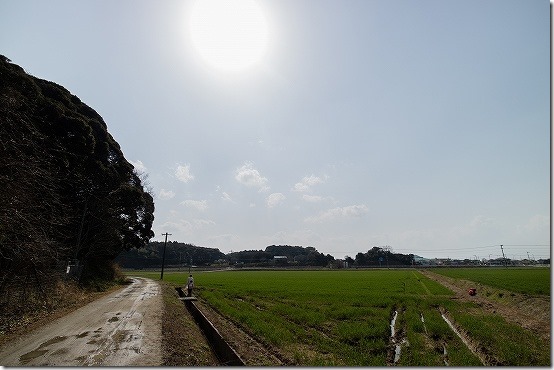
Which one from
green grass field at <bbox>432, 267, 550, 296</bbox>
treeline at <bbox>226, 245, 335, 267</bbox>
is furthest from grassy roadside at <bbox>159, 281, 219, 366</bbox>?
treeline at <bbox>226, 245, 335, 267</bbox>

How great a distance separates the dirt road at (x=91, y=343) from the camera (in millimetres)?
6980

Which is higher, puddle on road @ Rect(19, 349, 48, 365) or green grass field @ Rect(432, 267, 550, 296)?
green grass field @ Rect(432, 267, 550, 296)

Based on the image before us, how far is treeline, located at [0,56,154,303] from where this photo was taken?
7.80 metres

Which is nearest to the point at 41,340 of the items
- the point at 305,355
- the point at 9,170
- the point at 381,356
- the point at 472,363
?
the point at 9,170

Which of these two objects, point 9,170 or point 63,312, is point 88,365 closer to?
point 9,170

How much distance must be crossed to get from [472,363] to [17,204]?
37.7 feet

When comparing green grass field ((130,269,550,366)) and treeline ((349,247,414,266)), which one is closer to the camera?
green grass field ((130,269,550,366))

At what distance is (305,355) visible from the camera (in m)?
7.94

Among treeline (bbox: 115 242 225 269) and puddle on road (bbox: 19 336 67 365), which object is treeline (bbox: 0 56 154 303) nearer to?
puddle on road (bbox: 19 336 67 365)

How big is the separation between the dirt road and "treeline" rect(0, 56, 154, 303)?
175 centimetres

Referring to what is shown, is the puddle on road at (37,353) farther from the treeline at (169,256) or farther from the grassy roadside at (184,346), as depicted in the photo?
the treeline at (169,256)

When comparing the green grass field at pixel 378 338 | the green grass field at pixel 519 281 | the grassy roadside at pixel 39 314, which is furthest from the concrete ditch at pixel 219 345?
the green grass field at pixel 519 281

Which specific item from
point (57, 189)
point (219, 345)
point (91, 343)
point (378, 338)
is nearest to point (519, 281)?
point (378, 338)

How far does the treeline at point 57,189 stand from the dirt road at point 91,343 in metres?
1.75
